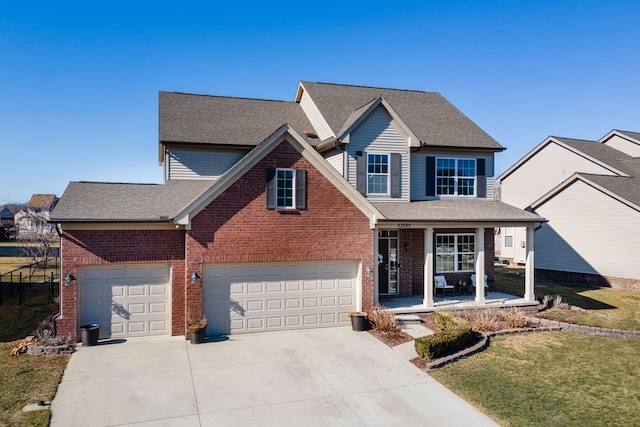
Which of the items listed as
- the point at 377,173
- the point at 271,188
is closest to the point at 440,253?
the point at 377,173

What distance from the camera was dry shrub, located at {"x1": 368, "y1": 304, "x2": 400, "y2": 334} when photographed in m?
14.9

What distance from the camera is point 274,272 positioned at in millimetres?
15328

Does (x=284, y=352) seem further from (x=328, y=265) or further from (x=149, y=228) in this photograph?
(x=149, y=228)

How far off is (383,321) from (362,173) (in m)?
6.18

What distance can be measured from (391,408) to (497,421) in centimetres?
211

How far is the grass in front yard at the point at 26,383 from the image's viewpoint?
Answer: 873 centimetres

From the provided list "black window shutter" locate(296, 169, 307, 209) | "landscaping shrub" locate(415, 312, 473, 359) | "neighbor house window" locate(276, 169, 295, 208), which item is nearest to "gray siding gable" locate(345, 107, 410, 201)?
"black window shutter" locate(296, 169, 307, 209)

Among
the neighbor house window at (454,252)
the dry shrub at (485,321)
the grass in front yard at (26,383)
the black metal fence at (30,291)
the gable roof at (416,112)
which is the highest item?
the gable roof at (416,112)

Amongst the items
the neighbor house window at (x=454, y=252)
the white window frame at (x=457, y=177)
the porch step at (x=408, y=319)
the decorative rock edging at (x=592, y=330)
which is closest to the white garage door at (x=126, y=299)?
the porch step at (x=408, y=319)

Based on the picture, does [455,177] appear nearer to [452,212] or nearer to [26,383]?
[452,212]

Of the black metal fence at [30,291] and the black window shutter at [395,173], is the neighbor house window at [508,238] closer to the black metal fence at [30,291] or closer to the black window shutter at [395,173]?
the black window shutter at [395,173]

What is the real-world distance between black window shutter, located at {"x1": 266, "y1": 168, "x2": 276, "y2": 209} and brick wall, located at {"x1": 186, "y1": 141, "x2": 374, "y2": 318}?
139 mm

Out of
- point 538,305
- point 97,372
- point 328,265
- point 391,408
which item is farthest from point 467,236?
point 97,372

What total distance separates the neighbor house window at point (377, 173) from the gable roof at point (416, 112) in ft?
6.18
